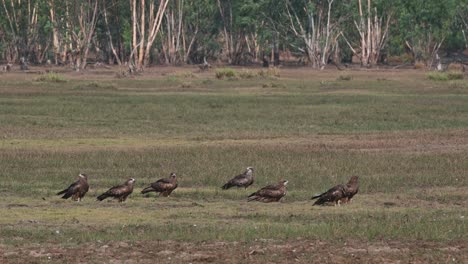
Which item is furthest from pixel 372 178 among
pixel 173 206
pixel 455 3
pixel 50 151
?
pixel 455 3

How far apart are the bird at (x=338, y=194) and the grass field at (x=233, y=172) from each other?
13cm

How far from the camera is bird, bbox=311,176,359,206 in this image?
1681 centimetres

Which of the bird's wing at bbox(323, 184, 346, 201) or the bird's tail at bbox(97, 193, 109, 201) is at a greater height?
the bird's wing at bbox(323, 184, 346, 201)

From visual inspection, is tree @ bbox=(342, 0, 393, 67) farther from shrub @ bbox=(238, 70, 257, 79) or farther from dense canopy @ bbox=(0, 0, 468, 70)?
shrub @ bbox=(238, 70, 257, 79)

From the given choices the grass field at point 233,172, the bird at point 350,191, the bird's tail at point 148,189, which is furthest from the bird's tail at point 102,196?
the bird at point 350,191

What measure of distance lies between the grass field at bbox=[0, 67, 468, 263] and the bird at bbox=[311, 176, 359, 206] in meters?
0.13

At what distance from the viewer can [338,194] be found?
16.8 m

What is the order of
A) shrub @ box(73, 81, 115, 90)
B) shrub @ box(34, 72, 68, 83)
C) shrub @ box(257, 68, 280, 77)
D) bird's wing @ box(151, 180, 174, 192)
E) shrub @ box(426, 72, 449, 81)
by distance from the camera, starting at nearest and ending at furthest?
1. bird's wing @ box(151, 180, 174, 192)
2. shrub @ box(73, 81, 115, 90)
3. shrub @ box(34, 72, 68, 83)
4. shrub @ box(426, 72, 449, 81)
5. shrub @ box(257, 68, 280, 77)

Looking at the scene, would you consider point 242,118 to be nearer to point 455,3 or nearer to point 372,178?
point 372,178

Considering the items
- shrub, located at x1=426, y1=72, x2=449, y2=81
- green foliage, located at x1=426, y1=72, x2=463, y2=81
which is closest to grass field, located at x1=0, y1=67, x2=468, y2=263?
shrub, located at x1=426, y1=72, x2=449, y2=81

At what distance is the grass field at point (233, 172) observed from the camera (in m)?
13.1

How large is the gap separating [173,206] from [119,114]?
66.3ft

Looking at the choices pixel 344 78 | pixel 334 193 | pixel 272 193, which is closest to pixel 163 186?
pixel 272 193

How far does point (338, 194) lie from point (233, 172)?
5.24m
